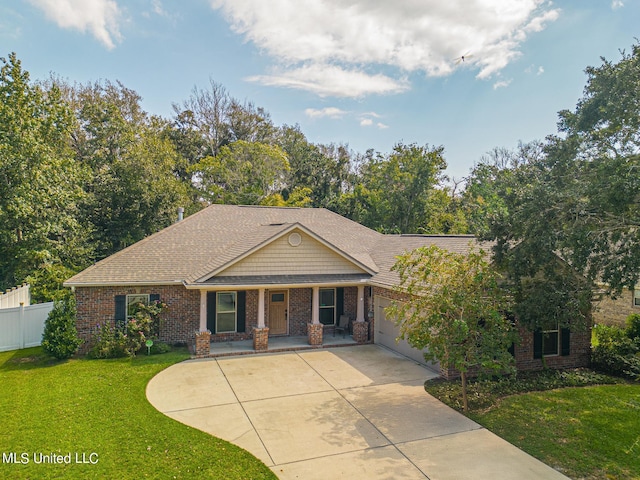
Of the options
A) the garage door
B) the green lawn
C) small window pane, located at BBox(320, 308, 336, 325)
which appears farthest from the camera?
small window pane, located at BBox(320, 308, 336, 325)

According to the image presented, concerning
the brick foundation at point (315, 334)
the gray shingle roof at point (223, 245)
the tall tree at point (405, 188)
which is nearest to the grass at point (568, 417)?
the gray shingle roof at point (223, 245)

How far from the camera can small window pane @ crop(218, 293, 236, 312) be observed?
50.2ft

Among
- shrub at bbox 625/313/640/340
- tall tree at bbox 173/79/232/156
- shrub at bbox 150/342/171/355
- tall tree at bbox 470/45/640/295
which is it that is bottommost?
shrub at bbox 150/342/171/355

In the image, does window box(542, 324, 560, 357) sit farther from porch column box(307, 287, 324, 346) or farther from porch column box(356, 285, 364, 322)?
porch column box(307, 287, 324, 346)

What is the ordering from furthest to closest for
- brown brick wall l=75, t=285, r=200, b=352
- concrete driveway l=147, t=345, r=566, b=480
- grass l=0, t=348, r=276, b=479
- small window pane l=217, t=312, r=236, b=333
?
small window pane l=217, t=312, r=236, b=333 → brown brick wall l=75, t=285, r=200, b=352 → concrete driveway l=147, t=345, r=566, b=480 → grass l=0, t=348, r=276, b=479

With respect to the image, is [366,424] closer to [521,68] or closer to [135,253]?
[135,253]

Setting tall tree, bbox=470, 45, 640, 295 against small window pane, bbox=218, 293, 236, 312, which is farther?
small window pane, bbox=218, 293, 236, 312

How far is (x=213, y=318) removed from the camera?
15188 mm

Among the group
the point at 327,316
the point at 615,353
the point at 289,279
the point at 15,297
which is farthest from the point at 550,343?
the point at 15,297

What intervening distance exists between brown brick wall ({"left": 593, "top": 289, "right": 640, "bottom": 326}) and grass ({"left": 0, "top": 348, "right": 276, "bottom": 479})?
59.8ft

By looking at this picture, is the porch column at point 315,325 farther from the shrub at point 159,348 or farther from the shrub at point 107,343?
the shrub at point 107,343

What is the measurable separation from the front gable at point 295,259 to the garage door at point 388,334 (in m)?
1.49

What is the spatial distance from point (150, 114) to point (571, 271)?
36.9 metres

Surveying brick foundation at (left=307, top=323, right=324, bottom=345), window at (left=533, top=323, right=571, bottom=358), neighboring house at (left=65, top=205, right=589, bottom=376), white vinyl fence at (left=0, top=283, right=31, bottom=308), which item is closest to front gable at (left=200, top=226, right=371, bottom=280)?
neighboring house at (left=65, top=205, right=589, bottom=376)
